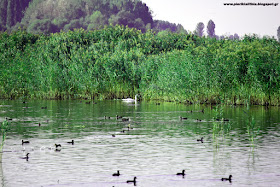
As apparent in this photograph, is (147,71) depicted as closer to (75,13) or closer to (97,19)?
(97,19)

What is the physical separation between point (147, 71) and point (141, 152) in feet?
68.6

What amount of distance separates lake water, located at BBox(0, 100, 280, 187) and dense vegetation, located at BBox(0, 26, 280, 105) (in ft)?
15.8

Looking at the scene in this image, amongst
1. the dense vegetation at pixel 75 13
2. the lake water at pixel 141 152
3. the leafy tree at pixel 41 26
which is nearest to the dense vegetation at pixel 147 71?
the lake water at pixel 141 152

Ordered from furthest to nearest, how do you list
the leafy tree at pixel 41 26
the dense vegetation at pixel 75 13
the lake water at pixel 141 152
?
the dense vegetation at pixel 75 13 < the leafy tree at pixel 41 26 < the lake water at pixel 141 152

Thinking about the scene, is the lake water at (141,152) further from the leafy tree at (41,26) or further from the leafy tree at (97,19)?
the leafy tree at (97,19)

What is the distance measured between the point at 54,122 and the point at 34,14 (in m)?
119

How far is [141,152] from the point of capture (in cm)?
1417

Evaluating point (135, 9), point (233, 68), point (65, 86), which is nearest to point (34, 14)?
point (135, 9)

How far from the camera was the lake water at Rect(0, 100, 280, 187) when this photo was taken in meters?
11.0

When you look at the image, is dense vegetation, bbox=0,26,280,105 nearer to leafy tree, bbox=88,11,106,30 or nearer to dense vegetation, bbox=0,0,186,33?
leafy tree, bbox=88,11,106,30

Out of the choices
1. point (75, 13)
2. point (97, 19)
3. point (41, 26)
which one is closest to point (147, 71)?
point (41, 26)

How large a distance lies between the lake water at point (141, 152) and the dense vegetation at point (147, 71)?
15.8 feet

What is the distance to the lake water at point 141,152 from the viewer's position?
11.0 meters

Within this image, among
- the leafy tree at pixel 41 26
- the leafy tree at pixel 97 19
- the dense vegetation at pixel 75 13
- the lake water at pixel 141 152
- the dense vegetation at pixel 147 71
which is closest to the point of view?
the lake water at pixel 141 152
